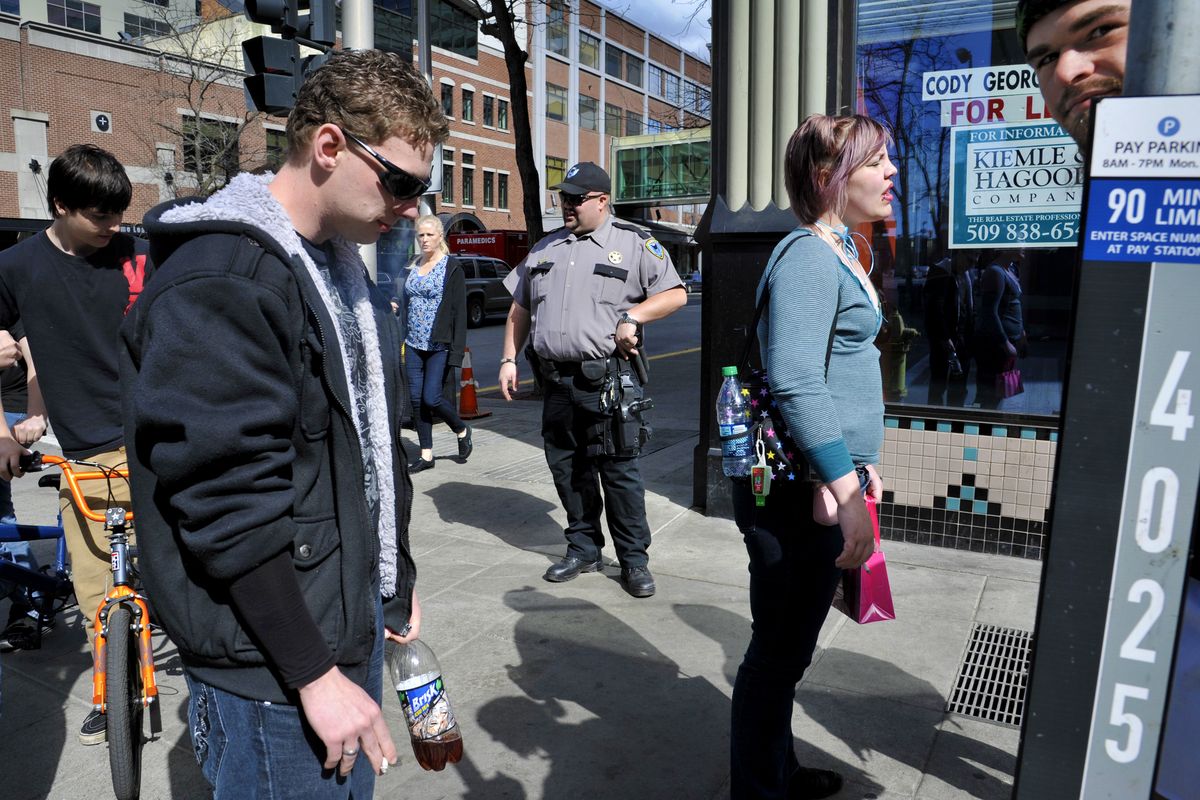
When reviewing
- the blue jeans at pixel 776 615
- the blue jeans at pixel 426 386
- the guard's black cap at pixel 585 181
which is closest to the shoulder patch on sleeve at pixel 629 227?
the guard's black cap at pixel 585 181

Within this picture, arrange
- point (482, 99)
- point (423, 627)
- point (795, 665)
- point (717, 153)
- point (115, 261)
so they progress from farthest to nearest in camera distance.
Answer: point (482, 99), point (717, 153), point (423, 627), point (115, 261), point (795, 665)

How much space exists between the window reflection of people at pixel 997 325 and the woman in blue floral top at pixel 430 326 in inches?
157

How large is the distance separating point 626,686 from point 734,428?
1.64m

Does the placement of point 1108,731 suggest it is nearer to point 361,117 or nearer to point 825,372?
point 825,372

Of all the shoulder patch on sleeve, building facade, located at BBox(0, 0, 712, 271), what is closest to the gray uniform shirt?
the shoulder patch on sleeve

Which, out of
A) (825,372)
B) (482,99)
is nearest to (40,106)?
(482,99)

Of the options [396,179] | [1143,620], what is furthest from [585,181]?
[1143,620]

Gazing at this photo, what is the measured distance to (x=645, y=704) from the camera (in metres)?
3.49

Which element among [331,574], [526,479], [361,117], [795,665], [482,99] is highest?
[482,99]

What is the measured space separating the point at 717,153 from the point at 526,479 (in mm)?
2870

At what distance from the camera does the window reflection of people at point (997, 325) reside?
5.00 metres

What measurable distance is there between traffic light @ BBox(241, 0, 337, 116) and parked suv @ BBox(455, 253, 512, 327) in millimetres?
17236

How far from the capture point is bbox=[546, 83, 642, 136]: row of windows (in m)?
52.5

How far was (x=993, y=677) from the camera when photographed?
3.63 metres
